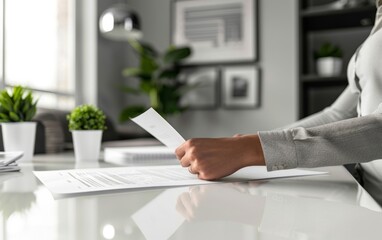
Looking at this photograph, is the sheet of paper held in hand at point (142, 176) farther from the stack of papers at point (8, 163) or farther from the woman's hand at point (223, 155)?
the stack of papers at point (8, 163)

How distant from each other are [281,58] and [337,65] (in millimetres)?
599

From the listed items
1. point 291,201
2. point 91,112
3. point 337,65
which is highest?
point 337,65

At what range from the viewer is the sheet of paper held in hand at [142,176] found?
0.69 metres

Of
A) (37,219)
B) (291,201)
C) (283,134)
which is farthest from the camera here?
(283,134)

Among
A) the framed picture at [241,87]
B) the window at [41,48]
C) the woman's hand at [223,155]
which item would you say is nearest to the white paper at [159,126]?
the woman's hand at [223,155]

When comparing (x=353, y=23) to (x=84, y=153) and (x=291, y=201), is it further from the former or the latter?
(x=291, y=201)

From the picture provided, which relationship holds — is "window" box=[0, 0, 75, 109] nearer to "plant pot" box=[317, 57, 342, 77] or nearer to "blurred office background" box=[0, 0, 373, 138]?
"blurred office background" box=[0, 0, 373, 138]

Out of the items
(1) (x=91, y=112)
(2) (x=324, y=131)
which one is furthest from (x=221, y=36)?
(2) (x=324, y=131)

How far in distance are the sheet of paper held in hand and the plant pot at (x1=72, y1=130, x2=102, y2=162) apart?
34 cm

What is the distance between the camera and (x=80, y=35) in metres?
4.19

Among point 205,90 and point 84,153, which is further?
point 205,90

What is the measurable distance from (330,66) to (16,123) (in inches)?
111

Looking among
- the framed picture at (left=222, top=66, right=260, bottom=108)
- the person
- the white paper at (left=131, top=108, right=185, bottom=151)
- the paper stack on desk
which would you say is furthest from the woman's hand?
the framed picture at (left=222, top=66, right=260, bottom=108)

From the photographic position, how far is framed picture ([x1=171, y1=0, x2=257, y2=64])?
13.6ft
